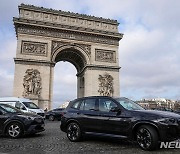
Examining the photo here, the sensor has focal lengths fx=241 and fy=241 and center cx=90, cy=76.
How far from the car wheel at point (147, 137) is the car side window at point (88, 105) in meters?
2.00

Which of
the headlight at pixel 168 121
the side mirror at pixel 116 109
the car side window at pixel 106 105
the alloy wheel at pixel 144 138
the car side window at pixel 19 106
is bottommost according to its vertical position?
→ the alloy wheel at pixel 144 138

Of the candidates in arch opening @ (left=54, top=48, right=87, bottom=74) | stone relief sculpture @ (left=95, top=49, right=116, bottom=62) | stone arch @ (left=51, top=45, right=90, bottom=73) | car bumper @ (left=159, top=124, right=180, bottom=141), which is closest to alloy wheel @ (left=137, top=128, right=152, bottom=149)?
car bumper @ (left=159, top=124, right=180, bottom=141)

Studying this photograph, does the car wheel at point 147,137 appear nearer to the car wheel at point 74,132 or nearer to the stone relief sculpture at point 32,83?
the car wheel at point 74,132

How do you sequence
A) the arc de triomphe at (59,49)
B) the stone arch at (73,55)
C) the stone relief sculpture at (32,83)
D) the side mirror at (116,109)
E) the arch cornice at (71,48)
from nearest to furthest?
the side mirror at (116,109) → the stone relief sculpture at (32,83) → the arc de triomphe at (59,49) → the arch cornice at (71,48) → the stone arch at (73,55)

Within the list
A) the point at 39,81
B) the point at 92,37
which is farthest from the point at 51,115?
the point at 92,37

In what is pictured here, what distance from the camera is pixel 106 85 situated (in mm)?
30469

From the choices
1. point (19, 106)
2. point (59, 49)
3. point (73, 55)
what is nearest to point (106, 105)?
point (19, 106)

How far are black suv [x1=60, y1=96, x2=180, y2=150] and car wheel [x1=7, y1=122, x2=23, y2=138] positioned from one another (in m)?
1.84

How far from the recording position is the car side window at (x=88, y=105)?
26.6ft

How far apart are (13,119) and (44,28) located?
21.9 m

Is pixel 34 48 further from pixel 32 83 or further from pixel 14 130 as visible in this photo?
pixel 14 130

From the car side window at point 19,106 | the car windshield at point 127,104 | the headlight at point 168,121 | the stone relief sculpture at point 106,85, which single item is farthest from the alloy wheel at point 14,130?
the stone relief sculpture at point 106,85

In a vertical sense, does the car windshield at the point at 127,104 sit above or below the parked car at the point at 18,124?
above

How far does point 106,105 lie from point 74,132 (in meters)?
1.52
